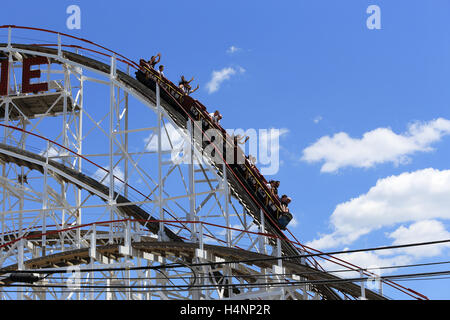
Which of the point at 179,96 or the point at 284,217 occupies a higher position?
the point at 179,96

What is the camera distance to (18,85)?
31.6 meters

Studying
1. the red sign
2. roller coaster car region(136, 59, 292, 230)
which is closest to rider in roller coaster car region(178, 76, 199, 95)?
roller coaster car region(136, 59, 292, 230)

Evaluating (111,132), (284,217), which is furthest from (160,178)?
(284,217)

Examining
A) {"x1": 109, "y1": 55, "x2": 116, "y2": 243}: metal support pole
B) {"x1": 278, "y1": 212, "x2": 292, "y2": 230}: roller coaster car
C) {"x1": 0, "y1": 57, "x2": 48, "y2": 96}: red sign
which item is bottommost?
{"x1": 278, "y1": 212, "x2": 292, "y2": 230}: roller coaster car

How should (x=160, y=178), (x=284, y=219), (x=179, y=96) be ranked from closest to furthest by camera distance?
1. (x=160, y=178)
2. (x=284, y=219)
3. (x=179, y=96)

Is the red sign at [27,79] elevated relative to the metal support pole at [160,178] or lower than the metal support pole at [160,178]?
elevated

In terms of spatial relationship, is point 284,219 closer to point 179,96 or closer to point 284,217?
point 284,217

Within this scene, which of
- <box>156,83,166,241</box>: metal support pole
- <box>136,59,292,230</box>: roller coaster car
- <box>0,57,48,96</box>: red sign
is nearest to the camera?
<box>156,83,166,241</box>: metal support pole

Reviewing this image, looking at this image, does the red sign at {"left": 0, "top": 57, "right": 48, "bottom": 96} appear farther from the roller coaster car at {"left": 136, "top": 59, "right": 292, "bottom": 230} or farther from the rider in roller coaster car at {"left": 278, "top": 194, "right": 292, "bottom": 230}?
the rider in roller coaster car at {"left": 278, "top": 194, "right": 292, "bottom": 230}

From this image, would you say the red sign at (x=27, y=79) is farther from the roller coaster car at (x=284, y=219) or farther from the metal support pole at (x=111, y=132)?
the roller coaster car at (x=284, y=219)

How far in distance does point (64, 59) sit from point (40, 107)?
14.4 feet

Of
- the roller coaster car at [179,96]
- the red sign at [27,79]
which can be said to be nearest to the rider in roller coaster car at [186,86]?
the roller coaster car at [179,96]

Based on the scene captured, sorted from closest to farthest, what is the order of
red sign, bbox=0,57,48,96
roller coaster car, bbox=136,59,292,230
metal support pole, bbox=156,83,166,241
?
1. metal support pole, bbox=156,83,166,241
2. roller coaster car, bbox=136,59,292,230
3. red sign, bbox=0,57,48,96
